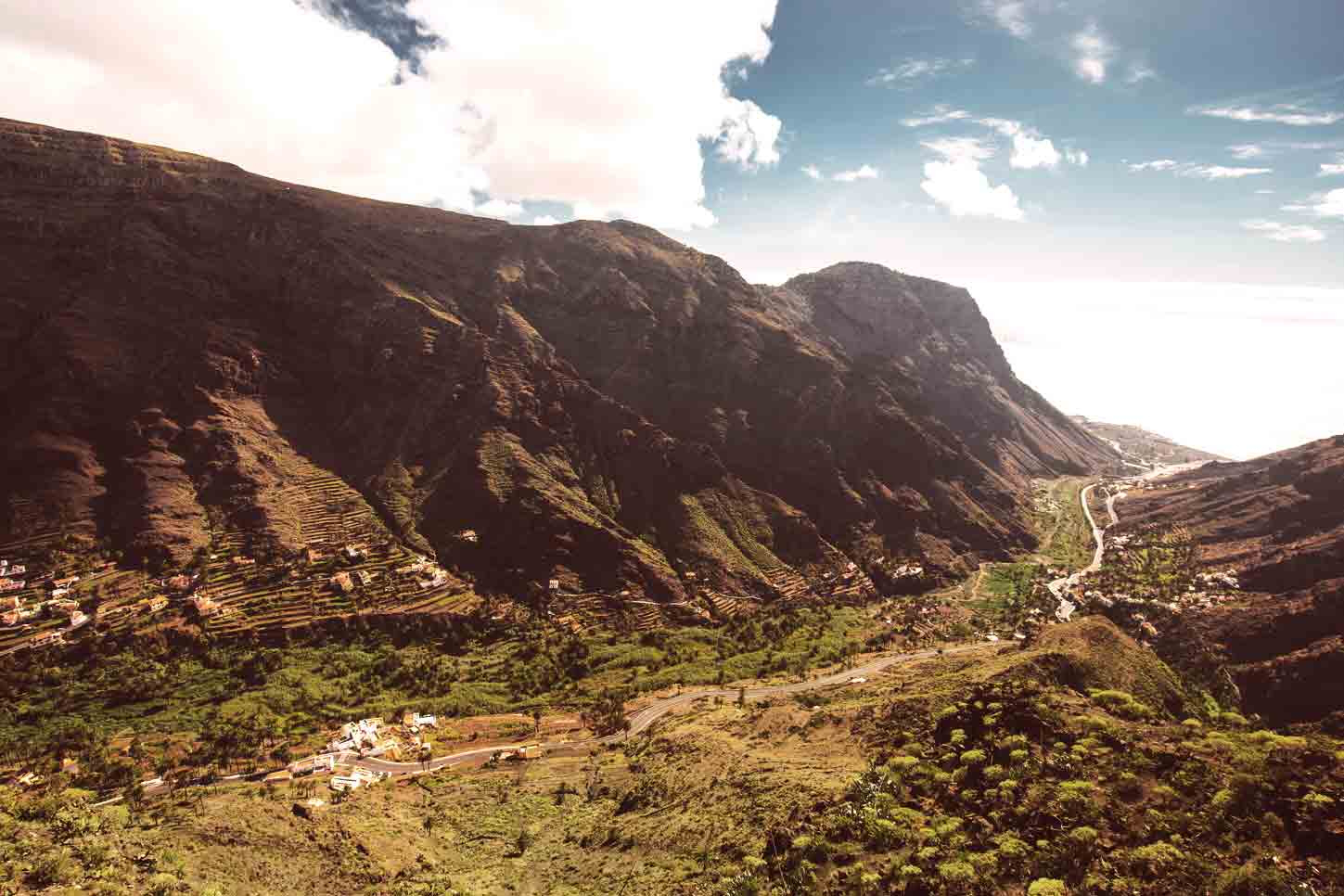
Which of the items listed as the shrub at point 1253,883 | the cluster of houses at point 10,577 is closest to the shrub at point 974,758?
the shrub at point 1253,883

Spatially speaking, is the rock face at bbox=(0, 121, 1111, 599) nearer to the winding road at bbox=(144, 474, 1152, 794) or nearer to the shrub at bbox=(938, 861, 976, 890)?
the winding road at bbox=(144, 474, 1152, 794)

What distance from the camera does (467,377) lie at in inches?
7569

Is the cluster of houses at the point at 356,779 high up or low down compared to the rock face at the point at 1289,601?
down

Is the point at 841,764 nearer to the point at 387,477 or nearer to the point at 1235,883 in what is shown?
the point at 1235,883

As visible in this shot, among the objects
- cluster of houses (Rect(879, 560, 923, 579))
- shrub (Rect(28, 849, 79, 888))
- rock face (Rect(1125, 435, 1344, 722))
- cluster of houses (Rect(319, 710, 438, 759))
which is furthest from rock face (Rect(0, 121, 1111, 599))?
shrub (Rect(28, 849, 79, 888))

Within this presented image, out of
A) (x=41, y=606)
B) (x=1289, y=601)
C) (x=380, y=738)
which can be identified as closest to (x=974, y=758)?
(x=380, y=738)

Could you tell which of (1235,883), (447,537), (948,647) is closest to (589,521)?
(447,537)

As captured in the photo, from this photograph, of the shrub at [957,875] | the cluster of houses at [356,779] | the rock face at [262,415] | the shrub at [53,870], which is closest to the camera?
the shrub at [957,875]

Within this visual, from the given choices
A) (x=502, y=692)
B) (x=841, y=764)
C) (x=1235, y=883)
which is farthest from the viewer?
(x=502, y=692)

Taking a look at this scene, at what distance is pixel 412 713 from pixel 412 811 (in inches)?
1692

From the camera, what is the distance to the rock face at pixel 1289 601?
364 ft

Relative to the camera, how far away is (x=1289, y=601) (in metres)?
139

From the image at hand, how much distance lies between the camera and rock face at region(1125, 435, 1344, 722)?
364 feet

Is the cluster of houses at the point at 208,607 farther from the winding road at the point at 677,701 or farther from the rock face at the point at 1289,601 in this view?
the rock face at the point at 1289,601
